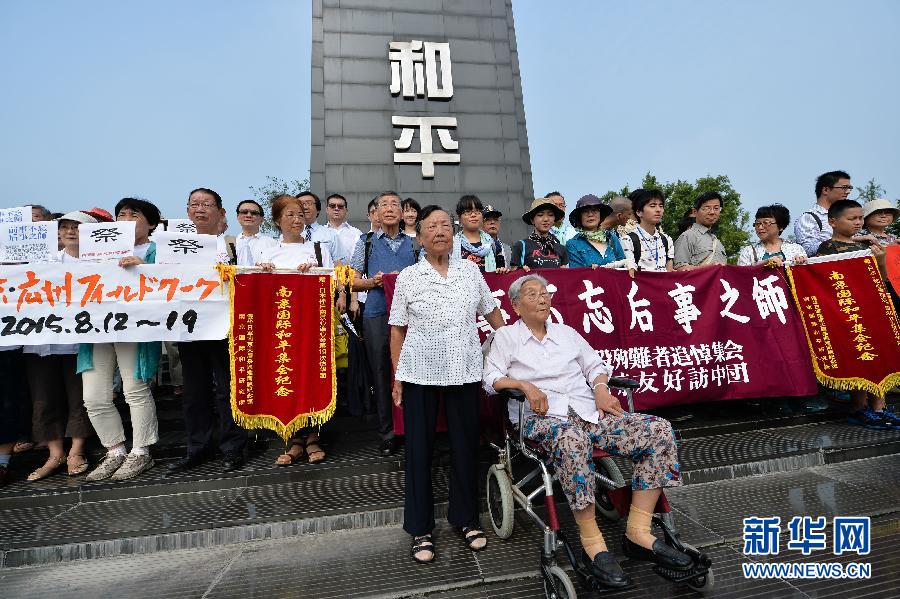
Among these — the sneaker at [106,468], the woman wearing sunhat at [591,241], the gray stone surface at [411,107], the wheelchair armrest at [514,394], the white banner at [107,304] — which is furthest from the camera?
the gray stone surface at [411,107]

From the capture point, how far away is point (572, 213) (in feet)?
14.4

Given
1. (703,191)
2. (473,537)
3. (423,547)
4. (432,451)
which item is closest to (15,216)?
(432,451)

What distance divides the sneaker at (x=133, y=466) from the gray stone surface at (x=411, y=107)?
7.27 meters

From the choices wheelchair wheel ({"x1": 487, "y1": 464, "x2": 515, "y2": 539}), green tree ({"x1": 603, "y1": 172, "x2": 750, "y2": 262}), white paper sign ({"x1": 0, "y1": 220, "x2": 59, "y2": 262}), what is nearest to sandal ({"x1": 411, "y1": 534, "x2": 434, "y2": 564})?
wheelchair wheel ({"x1": 487, "y1": 464, "x2": 515, "y2": 539})

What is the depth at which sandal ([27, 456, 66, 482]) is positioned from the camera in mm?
3281

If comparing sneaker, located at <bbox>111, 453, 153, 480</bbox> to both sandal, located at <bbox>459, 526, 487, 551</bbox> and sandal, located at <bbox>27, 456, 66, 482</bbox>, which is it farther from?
sandal, located at <bbox>459, 526, 487, 551</bbox>

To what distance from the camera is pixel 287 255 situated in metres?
3.60

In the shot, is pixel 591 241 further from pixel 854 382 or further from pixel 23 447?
pixel 23 447

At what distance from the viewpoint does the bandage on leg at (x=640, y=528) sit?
6.91ft

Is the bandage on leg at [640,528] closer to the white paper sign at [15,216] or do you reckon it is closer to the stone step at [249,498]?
the stone step at [249,498]

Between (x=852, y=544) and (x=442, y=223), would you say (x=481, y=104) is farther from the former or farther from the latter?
(x=852, y=544)

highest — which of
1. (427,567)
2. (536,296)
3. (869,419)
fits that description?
(536,296)

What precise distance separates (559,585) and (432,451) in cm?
89

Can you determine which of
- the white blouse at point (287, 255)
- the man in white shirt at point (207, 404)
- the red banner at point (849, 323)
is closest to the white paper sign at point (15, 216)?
the man in white shirt at point (207, 404)
